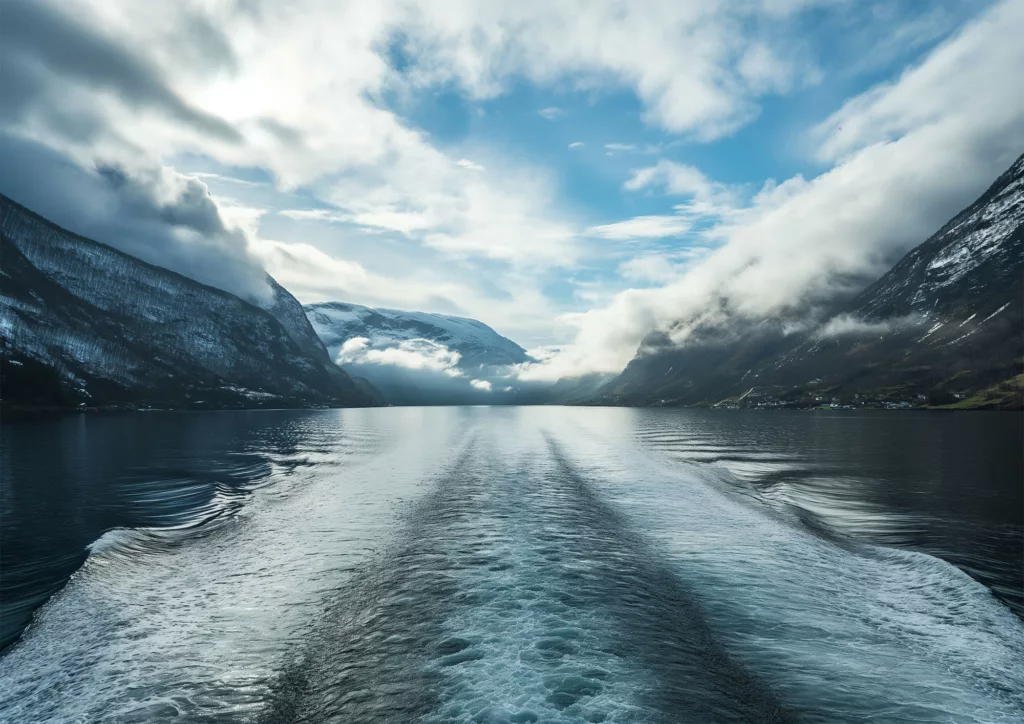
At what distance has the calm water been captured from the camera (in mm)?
14352

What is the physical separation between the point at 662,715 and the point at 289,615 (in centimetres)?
1421

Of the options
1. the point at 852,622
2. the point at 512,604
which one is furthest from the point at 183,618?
the point at 852,622

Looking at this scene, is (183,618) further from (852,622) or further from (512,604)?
(852,622)

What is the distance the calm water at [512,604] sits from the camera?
14352 mm

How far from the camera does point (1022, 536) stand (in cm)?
3072

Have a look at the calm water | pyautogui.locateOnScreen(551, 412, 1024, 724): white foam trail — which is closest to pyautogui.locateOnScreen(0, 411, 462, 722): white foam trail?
the calm water

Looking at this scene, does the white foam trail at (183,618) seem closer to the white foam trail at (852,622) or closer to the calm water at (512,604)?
the calm water at (512,604)

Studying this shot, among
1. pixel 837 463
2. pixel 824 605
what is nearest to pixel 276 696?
pixel 824 605

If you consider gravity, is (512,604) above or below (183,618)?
below

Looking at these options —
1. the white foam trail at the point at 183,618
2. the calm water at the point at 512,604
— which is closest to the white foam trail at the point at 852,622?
the calm water at the point at 512,604

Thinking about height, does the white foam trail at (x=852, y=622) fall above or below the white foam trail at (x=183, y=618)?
below

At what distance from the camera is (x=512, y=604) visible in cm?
2056

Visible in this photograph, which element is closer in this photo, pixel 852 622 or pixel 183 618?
pixel 852 622

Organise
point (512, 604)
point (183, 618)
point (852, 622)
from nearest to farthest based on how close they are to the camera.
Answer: point (852, 622) → point (183, 618) → point (512, 604)
